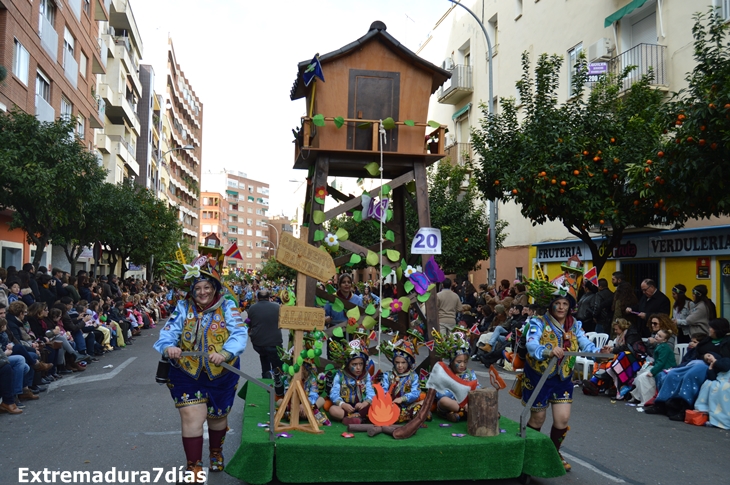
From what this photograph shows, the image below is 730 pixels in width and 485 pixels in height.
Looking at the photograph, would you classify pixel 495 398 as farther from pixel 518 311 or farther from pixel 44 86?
pixel 44 86

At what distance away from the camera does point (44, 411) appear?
32.1 feet

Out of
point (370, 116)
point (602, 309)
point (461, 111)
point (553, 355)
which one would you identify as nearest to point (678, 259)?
point (602, 309)

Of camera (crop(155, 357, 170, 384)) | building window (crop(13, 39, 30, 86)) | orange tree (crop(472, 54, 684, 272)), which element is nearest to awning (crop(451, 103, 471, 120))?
orange tree (crop(472, 54, 684, 272))

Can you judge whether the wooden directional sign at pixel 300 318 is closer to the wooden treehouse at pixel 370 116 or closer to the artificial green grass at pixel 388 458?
the artificial green grass at pixel 388 458

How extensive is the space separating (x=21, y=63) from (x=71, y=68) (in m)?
7.67

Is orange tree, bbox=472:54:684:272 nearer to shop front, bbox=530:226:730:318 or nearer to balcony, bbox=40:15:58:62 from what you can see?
shop front, bbox=530:226:730:318

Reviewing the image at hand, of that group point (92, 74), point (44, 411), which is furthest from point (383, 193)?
point (92, 74)

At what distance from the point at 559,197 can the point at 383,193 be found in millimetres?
7969

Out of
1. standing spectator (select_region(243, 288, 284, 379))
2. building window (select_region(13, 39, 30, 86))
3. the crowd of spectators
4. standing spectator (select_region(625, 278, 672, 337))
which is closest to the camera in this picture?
the crowd of spectators

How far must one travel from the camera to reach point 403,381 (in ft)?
23.9

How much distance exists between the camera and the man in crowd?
10.3 metres

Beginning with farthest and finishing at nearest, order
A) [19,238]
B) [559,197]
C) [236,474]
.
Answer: [19,238] → [559,197] → [236,474]

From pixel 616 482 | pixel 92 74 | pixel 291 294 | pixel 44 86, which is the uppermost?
pixel 92 74

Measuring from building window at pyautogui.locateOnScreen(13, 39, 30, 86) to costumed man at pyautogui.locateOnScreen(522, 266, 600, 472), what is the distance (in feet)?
68.5
